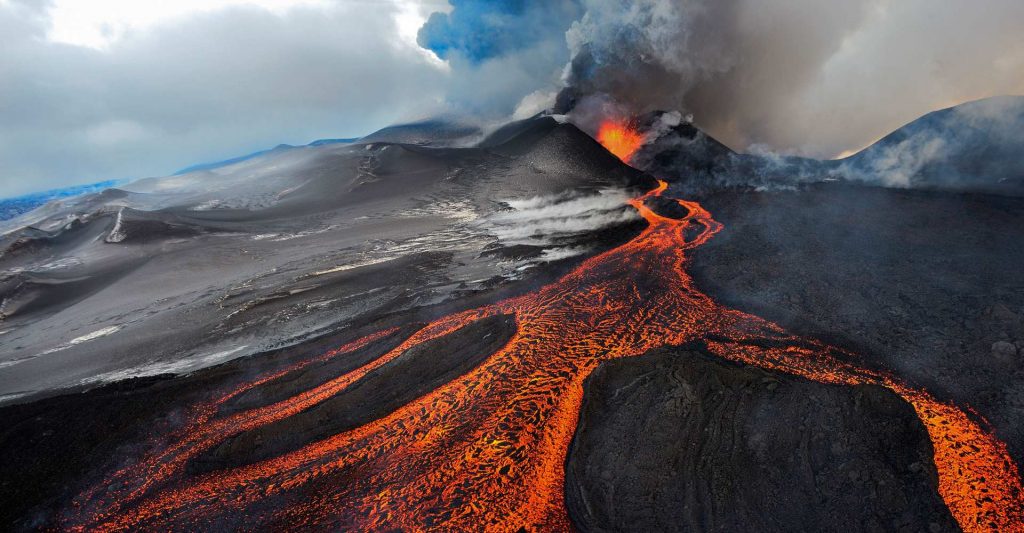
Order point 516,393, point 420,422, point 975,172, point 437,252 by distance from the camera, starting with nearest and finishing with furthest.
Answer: point 420,422
point 516,393
point 437,252
point 975,172

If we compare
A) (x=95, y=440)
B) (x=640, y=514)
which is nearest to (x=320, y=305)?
(x=95, y=440)

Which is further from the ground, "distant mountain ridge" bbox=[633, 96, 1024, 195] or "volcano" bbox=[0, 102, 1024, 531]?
"distant mountain ridge" bbox=[633, 96, 1024, 195]

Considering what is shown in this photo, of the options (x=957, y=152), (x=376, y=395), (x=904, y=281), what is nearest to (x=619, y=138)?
(x=957, y=152)

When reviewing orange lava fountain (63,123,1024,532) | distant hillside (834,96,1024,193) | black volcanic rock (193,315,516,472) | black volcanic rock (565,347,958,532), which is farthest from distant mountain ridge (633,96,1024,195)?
black volcanic rock (193,315,516,472)

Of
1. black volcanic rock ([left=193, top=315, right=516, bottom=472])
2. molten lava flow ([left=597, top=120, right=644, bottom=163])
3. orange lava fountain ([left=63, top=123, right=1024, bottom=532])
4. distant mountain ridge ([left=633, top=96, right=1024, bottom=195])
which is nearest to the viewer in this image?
orange lava fountain ([left=63, top=123, right=1024, bottom=532])

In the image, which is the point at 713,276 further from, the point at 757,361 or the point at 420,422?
the point at 420,422

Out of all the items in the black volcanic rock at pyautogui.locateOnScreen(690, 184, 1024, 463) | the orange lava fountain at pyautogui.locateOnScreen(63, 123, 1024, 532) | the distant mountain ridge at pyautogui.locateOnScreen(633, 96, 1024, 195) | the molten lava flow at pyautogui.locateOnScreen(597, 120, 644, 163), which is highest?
the molten lava flow at pyautogui.locateOnScreen(597, 120, 644, 163)

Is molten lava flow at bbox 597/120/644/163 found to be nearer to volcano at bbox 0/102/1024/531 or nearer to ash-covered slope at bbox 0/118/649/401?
ash-covered slope at bbox 0/118/649/401
